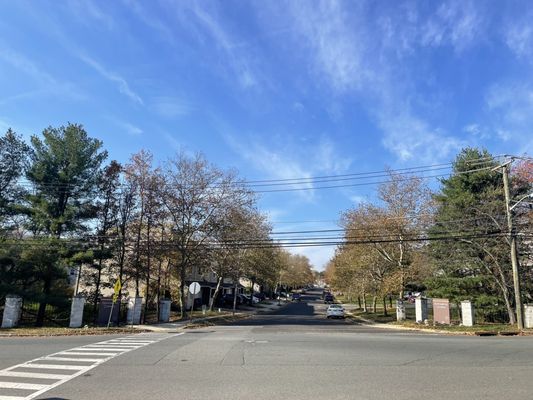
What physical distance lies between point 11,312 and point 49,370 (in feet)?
64.6

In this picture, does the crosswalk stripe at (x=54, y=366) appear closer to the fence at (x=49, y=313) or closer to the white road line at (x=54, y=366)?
the white road line at (x=54, y=366)

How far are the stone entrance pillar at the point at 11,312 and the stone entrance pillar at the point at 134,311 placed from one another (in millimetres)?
6801

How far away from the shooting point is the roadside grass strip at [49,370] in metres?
9.19

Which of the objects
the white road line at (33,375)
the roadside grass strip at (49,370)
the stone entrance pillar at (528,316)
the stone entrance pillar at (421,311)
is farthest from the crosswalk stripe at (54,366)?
the stone entrance pillar at (421,311)

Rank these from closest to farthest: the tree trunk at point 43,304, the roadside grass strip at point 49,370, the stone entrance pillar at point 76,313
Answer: the roadside grass strip at point 49,370 < the stone entrance pillar at point 76,313 < the tree trunk at point 43,304

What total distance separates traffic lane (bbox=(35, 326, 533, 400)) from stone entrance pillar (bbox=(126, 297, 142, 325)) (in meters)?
16.0

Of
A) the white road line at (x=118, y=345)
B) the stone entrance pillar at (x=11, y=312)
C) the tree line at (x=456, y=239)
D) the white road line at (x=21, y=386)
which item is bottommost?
the white road line at (x=21, y=386)

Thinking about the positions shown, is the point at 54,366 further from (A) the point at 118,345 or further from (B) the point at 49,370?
(A) the point at 118,345

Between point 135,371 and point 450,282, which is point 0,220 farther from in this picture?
point 450,282

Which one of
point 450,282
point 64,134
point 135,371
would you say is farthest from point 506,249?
point 64,134

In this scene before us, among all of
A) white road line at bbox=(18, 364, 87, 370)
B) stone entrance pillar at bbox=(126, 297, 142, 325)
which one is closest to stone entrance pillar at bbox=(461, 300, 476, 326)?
stone entrance pillar at bbox=(126, 297, 142, 325)

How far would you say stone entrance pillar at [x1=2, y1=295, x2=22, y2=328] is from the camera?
28.0 m

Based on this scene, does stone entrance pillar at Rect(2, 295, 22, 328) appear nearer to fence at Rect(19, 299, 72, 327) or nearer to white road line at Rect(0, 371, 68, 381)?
fence at Rect(19, 299, 72, 327)

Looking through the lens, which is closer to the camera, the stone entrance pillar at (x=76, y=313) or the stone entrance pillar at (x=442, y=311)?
the stone entrance pillar at (x=76, y=313)
